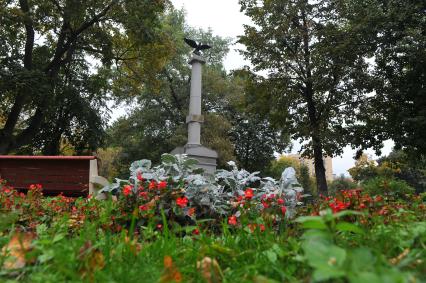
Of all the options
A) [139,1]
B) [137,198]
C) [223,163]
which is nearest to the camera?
[137,198]

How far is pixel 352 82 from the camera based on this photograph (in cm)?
1858

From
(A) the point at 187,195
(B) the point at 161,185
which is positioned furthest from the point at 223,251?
(A) the point at 187,195

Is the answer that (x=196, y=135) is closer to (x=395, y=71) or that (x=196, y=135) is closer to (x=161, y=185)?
(x=395, y=71)

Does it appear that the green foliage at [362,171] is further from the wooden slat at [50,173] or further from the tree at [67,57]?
the wooden slat at [50,173]

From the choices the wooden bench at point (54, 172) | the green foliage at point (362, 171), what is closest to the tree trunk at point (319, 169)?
the wooden bench at point (54, 172)

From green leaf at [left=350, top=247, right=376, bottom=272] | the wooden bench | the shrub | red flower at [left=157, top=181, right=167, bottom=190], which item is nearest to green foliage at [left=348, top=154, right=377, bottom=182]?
the wooden bench

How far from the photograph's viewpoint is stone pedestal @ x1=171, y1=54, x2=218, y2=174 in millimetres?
14494

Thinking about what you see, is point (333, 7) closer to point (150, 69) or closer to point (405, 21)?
point (405, 21)

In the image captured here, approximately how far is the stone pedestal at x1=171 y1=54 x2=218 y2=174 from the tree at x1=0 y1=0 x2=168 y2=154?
313 centimetres

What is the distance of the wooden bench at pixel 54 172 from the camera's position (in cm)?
813

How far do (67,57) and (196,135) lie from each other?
8.07m

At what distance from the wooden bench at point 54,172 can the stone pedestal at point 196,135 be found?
242 inches

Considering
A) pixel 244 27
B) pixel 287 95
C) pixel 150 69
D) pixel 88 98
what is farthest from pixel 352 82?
pixel 88 98

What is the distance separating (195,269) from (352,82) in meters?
18.6
